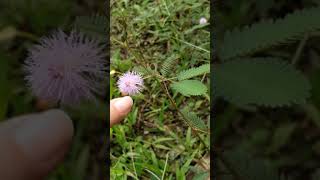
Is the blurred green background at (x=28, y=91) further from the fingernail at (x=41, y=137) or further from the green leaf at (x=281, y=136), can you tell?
the green leaf at (x=281, y=136)

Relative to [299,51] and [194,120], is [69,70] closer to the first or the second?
[194,120]

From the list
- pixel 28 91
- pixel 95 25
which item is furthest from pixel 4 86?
pixel 95 25

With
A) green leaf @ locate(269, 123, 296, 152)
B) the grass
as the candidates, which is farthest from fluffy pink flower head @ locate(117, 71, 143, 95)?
green leaf @ locate(269, 123, 296, 152)

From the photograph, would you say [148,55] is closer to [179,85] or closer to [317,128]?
[179,85]

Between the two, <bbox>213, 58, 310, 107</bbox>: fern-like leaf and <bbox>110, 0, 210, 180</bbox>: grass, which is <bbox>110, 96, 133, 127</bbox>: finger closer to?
<bbox>110, 0, 210, 180</bbox>: grass

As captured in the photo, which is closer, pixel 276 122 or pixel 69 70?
pixel 69 70

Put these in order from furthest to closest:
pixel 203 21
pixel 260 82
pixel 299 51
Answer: pixel 299 51
pixel 203 21
pixel 260 82
